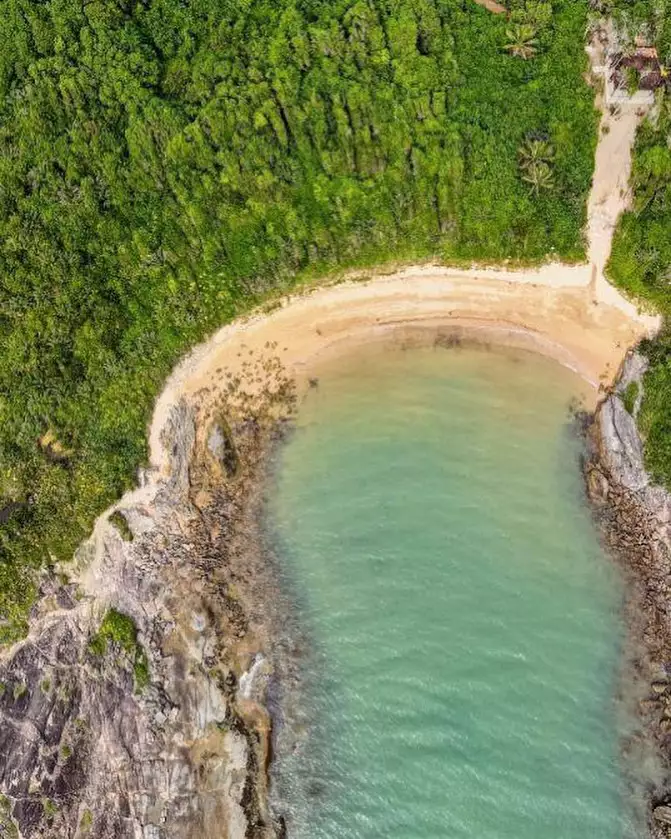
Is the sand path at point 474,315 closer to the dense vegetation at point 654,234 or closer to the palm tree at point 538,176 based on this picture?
the dense vegetation at point 654,234

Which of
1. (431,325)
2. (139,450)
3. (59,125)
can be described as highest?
(59,125)

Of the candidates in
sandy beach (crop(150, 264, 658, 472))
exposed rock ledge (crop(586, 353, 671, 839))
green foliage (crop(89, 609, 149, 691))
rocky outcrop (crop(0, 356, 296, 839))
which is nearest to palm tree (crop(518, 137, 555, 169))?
sandy beach (crop(150, 264, 658, 472))

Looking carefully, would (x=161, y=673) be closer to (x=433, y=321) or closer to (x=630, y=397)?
(x=433, y=321)

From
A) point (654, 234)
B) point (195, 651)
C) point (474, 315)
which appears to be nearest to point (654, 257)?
point (654, 234)

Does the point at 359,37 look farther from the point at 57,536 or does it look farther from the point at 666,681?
the point at 666,681

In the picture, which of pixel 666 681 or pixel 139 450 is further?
→ pixel 139 450

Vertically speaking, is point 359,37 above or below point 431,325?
above

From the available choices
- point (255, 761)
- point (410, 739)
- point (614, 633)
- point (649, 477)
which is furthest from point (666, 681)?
point (255, 761)
